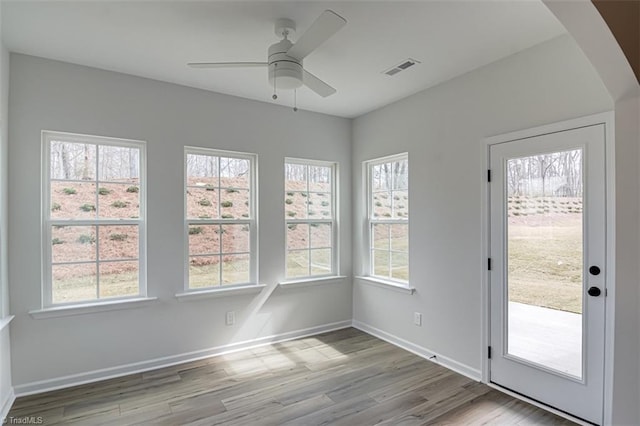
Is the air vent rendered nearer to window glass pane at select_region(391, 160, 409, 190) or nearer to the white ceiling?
the white ceiling

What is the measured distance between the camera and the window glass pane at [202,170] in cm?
353

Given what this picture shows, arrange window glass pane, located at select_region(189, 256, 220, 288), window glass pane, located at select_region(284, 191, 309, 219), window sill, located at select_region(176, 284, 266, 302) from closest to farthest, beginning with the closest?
window sill, located at select_region(176, 284, 266, 302), window glass pane, located at select_region(189, 256, 220, 288), window glass pane, located at select_region(284, 191, 309, 219)

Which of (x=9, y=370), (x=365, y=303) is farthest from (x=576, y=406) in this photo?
(x=9, y=370)

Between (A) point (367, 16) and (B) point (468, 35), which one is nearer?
(A) point (367, 16)

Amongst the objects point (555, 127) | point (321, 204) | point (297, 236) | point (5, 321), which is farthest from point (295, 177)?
point (5, 321)

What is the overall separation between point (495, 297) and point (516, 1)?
2170mm

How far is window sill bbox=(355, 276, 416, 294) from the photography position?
12.1ft

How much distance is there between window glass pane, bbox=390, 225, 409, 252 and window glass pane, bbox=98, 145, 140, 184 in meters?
2.78

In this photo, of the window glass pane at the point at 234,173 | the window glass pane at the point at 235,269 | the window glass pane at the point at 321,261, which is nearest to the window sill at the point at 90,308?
the window glass pane at the point at 235,269

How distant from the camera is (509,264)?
9.18 feet

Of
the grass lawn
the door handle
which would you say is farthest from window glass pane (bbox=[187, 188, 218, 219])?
the door handle

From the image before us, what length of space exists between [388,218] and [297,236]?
1128 mm

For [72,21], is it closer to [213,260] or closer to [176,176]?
[176,176]

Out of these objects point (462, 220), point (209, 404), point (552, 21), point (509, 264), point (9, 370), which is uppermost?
point (552, 21)
